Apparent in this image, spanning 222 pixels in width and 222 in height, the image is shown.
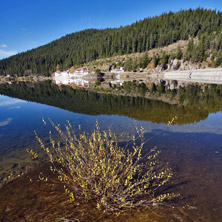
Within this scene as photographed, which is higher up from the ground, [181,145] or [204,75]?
[204,75]

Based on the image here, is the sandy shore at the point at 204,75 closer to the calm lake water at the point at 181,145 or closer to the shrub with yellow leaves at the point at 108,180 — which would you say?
the calm lake water at the point at 181,145

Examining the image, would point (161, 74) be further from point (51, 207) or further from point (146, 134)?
point (51, 207)

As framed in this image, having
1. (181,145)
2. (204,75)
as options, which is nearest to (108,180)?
(181,145)

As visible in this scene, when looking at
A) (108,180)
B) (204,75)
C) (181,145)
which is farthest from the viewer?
(204,75)

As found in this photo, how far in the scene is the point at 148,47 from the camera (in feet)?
486

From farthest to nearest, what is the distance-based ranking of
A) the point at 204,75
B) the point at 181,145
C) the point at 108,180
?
the point at 204,75, the point at 181,145, the point at 108,180

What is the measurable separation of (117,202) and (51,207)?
221 cm

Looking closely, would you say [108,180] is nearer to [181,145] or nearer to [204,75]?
[181,145]

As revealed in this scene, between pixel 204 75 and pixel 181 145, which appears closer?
pixel 181 145

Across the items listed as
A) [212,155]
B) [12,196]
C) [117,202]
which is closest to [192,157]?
[212,155]

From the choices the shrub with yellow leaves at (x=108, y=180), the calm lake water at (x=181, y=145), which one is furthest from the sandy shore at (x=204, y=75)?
the shrub with yellow leaves at (x=108, y=180)

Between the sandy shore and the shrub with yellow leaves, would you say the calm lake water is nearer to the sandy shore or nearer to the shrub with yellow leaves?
the shrub with yellow leaves

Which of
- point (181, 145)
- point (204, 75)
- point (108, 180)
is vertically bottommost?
point (181, 145)

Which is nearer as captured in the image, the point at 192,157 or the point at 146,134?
the point at 192,157
